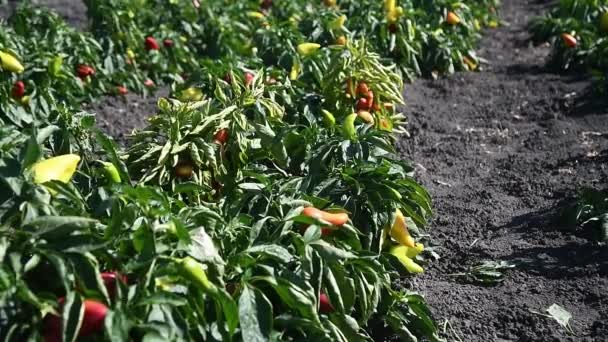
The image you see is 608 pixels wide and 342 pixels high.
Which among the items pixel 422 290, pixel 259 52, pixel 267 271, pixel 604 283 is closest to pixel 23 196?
pixel 267 271

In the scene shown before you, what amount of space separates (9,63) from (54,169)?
7.61 ft

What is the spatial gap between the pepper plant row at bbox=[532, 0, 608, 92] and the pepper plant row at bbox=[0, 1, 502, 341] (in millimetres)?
2417

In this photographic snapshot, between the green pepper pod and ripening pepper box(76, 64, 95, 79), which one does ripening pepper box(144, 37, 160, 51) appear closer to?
ripening pepper box(76, 64, 95, 79)

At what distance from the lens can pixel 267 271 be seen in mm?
2393

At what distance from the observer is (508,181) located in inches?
181

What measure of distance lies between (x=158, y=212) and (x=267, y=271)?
0.36 metres

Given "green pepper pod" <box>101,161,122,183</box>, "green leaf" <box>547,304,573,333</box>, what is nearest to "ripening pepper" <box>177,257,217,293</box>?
"green pepper pod" <box>101,161,122,183</box>

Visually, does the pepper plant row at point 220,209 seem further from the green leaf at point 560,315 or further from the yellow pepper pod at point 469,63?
the yellow pepper pod at point 469,63

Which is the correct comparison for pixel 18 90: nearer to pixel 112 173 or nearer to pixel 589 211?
pixel 112 173

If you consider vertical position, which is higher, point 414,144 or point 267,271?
point 267,271

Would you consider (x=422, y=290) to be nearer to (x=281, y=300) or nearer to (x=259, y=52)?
(x=281, y=300)

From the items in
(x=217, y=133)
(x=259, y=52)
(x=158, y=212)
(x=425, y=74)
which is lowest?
Answer: (x=425, y=74)

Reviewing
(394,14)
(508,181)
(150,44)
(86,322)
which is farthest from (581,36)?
(86,322)

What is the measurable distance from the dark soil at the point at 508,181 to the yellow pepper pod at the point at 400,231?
0.97ft
